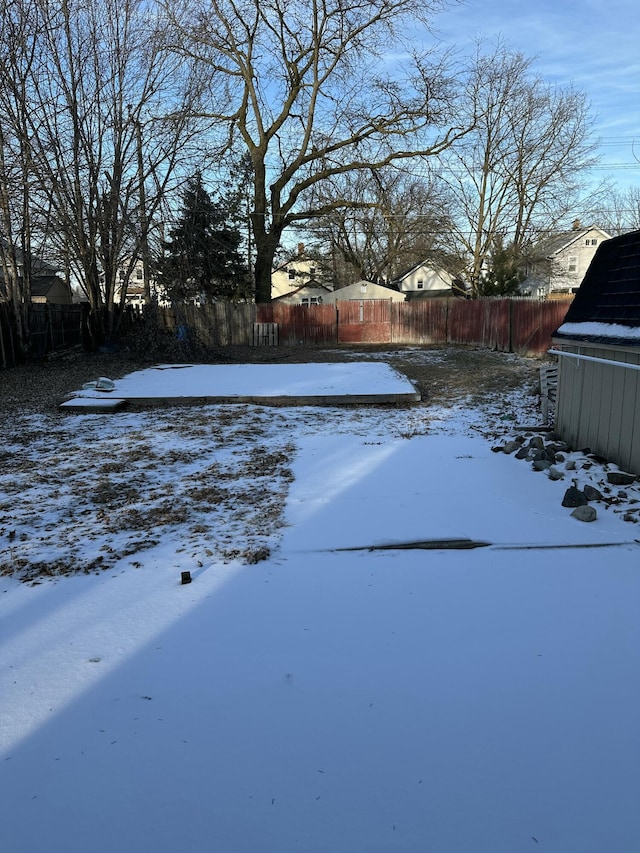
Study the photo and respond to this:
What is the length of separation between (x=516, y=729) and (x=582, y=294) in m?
5.23

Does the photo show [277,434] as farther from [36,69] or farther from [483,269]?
[483,269]

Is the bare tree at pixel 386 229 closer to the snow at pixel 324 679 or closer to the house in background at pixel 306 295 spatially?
the house in background at pixel 306 295

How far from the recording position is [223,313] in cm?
2095

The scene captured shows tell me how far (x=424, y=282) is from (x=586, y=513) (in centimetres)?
4432

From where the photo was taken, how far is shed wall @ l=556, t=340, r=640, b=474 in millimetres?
4797

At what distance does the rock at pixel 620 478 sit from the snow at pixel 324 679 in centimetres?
52

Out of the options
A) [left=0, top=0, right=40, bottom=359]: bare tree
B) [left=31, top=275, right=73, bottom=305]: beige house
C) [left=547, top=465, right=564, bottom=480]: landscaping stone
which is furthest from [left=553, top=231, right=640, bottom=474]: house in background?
[left=31, top=275, right=73, bottom=305]: beige house

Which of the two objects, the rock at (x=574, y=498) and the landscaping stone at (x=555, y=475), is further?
the landscaping stone at (x=555, y=475)

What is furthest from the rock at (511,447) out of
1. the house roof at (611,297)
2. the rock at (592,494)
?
the rock at (592,494)

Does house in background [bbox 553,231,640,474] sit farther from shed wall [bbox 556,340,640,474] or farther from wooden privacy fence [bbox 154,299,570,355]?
wooden privacy fence [bbox 154,299,570,355]

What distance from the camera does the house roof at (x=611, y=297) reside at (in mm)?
4988

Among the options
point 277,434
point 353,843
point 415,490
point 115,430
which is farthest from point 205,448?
point 353,843

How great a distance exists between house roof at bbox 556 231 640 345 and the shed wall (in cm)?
15

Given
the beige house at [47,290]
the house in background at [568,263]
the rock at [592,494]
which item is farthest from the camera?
the house in background at [568,263]
